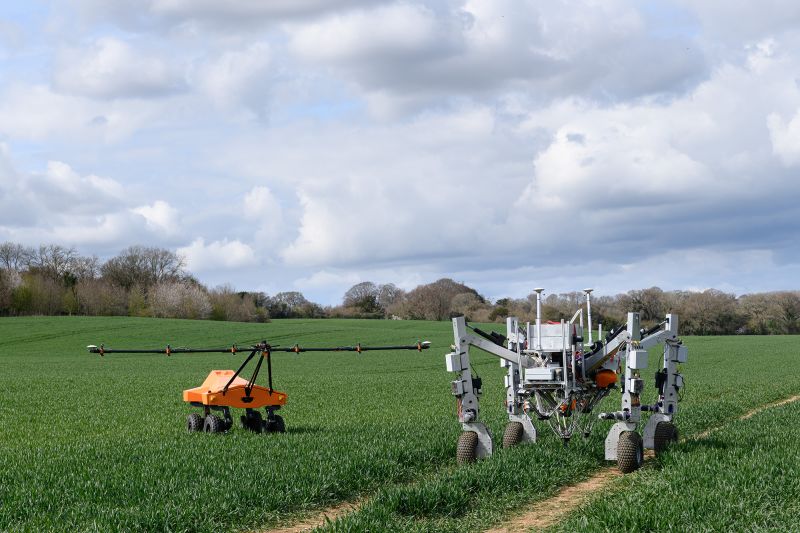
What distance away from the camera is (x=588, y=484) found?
1302 centimetres

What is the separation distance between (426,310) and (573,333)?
127m

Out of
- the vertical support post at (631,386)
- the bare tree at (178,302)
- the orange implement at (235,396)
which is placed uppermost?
the bare tree at (178,302)

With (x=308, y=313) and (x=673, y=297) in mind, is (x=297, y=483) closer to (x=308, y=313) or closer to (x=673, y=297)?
(x=673, y=297)

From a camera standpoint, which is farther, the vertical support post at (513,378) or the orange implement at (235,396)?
the orange implement at (235,396)

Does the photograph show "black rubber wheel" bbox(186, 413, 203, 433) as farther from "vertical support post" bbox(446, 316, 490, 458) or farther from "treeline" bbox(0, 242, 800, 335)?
"treeline" bbox(0, 242, 800, 335)

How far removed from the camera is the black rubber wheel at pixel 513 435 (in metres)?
15.7

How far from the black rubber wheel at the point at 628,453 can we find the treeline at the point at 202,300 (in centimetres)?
9459

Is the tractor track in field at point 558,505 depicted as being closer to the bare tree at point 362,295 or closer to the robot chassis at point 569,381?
the robot chassis at point 569,381

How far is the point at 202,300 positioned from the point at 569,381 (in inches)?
4804

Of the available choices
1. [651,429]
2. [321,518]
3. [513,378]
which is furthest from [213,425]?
[651,429]

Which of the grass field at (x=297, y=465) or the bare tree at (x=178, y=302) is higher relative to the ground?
the bare tree at (x=178, y=302)

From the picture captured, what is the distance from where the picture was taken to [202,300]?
132 m

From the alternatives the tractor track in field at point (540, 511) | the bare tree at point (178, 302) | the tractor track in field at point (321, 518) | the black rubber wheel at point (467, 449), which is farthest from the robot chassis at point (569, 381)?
the bare tree at point (178, 302)

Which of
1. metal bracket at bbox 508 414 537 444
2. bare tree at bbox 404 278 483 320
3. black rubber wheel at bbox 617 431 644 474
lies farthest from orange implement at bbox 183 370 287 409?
bare tree at bbox 404 278 483 320
